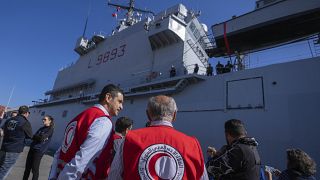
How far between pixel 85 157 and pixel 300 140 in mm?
6696

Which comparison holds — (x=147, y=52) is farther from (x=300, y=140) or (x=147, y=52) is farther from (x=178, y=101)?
(x=300, y=140)

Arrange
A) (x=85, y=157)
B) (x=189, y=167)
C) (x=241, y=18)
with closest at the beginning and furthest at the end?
(x=189, y=167), (x=85, y=157), (x=241, y=18)

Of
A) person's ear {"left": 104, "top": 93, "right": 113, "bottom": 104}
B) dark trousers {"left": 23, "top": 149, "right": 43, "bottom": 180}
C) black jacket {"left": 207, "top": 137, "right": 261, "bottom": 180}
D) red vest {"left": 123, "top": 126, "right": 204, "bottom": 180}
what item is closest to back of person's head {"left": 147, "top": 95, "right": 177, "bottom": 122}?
red vest {"left": 123, "top": 126, "right": 204, "bottom": 180}

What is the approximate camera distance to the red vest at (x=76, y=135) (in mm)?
1779

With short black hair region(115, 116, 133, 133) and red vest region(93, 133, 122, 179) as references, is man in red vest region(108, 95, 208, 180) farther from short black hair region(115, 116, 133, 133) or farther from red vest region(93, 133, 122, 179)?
short black hair region(115, 116, 133, 133)

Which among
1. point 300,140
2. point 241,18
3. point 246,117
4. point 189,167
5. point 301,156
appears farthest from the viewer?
point 241,18

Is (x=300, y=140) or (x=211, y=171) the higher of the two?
(x=300, y=140)

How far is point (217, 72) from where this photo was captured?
9.71 metres

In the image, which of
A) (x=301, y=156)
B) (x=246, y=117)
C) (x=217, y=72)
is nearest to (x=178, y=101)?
(x=217, y=72)

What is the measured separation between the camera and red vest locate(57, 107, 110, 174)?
1.78 meters

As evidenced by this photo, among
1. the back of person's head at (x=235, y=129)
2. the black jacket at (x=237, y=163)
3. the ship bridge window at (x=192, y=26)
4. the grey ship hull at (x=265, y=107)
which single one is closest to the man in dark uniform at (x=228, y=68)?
the grey ship hull at (x=265, y=107)

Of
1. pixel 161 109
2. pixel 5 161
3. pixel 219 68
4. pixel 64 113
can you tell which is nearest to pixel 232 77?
pixel 219 68

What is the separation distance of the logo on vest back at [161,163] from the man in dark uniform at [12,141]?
11.8 ft

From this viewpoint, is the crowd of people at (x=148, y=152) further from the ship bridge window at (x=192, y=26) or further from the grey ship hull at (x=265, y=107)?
the ship bridge window at (x=192, y=26)
